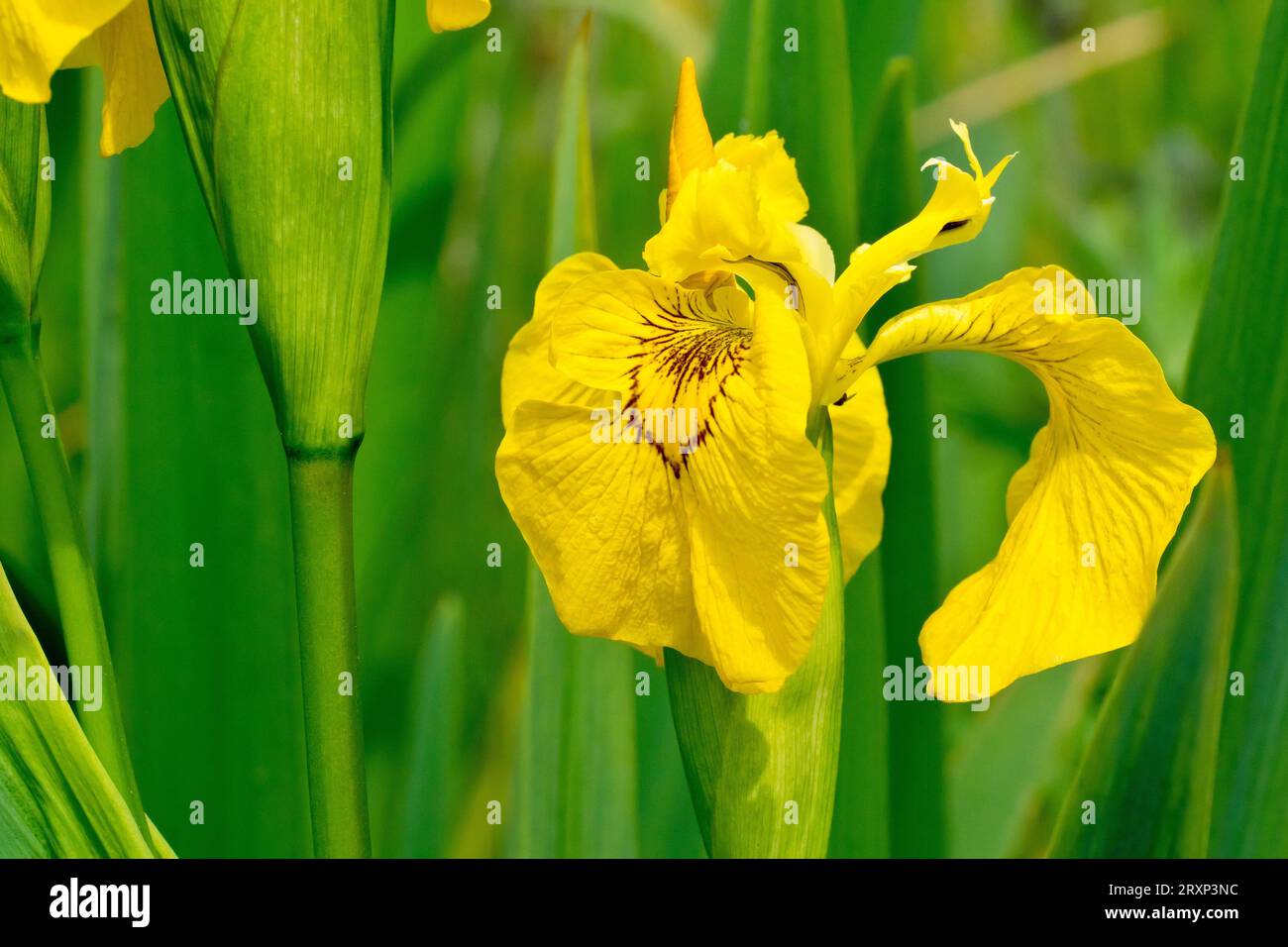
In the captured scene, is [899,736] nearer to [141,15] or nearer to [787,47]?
[787,47]

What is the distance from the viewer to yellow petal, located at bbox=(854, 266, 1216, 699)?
424 mm

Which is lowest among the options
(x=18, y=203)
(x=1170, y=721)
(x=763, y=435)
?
(x=1170, y=721)

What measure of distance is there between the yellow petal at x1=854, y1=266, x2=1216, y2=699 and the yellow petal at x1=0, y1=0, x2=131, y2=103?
29cm

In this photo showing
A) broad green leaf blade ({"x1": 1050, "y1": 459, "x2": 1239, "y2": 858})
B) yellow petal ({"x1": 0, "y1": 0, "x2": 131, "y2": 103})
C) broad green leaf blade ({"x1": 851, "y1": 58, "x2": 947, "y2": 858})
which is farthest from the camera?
broad green leaf blade ({"x1": 851, "y1": 58, "x2": 947, "y2": 858})

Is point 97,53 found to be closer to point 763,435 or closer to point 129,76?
point 129,76

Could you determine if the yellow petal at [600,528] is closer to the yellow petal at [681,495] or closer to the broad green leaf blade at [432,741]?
the yellow petal at [681,495]

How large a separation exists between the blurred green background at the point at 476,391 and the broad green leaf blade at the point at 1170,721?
0.11m

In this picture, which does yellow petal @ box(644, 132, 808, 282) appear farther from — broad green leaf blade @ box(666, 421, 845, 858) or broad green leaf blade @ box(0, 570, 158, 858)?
broad green leaf blade @ box(0, 570, 158, 858)

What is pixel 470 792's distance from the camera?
2.30ft

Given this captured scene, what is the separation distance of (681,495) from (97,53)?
0.29 meters

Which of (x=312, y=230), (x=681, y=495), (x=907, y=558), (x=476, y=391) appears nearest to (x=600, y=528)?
(x=681, y=495)

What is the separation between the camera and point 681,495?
398mm

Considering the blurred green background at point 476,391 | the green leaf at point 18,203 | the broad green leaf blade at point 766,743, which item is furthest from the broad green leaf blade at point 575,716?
the green leaf at point 18,203

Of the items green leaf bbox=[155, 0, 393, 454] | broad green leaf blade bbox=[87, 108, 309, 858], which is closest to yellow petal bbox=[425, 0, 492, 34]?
green leaf bbox=[155, 0, 393, 454]
